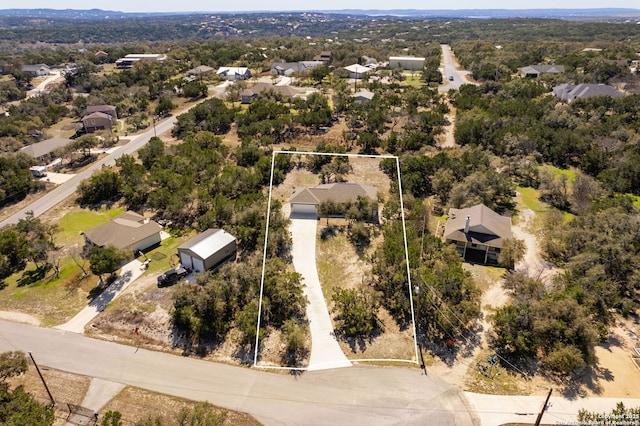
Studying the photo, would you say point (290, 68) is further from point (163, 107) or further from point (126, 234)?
point (126, 234)

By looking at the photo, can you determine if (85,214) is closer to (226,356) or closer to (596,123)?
(226,356)

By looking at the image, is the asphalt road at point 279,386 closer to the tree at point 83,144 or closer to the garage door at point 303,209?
the garage door at point 303,209

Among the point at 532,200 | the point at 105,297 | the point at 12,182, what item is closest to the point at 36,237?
the point at 12,182

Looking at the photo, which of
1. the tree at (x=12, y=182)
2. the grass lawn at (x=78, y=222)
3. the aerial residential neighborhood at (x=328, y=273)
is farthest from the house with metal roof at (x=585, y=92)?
the tree at (x=12, y=182)

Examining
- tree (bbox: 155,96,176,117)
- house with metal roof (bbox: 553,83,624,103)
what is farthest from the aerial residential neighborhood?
tree (bbox: 155,96,176,117)

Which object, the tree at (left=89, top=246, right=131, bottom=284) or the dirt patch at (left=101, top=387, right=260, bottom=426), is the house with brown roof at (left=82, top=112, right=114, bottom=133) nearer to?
the tree at (left=89, top=246, right=131, bottom=284)

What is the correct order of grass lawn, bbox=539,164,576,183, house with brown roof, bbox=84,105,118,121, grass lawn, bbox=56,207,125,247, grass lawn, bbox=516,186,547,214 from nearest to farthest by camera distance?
1. grass lawn, bbox=56,207,125,247
2. grass lawn, bbox=516,186,547,214
3. grass lawn, bbox=539,164,576,183
4. house with brown roof, bbox=84,105,118,121

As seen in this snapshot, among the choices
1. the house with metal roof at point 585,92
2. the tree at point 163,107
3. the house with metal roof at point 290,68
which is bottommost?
the tree at point 163,107
